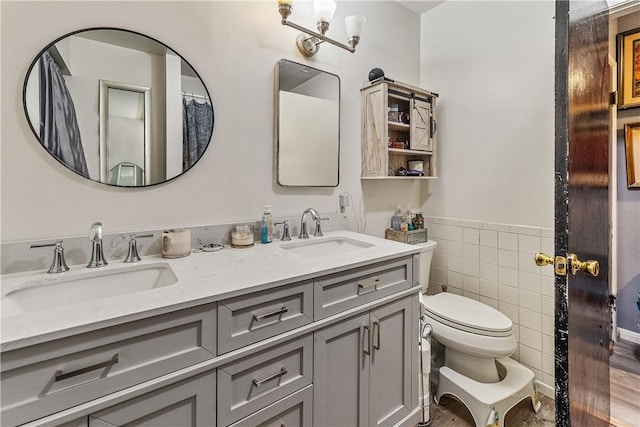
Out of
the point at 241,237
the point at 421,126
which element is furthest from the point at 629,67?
the point at 241,237

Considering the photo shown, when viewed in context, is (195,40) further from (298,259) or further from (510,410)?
(510,410)

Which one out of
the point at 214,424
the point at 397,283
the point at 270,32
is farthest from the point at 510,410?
the point at 270,32

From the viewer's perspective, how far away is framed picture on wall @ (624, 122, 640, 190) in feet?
6.70

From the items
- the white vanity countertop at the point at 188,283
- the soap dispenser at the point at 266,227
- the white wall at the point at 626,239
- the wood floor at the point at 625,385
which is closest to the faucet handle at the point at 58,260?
the white vanity countertop at the point at 188,283

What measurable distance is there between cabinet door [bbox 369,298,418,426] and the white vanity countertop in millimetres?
253

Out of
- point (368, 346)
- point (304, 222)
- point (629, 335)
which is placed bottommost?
point (629, 335)

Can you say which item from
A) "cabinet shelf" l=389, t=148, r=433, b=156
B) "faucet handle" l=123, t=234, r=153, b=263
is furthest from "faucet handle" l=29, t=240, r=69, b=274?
"cabinet shelf" l=389, t=148, r=433, b=156

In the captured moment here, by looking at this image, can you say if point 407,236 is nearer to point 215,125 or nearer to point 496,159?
point 496,159

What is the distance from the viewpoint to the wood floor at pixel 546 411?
4.90ft

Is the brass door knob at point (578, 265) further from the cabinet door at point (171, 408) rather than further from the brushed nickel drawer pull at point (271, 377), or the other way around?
the cabinet door at point (171, 408)

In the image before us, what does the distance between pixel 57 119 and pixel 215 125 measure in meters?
0.54

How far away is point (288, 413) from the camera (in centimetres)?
95

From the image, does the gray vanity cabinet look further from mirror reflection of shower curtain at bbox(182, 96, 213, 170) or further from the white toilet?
mirror reflection of shower curtain at bbox(182, 96, 213, 170)

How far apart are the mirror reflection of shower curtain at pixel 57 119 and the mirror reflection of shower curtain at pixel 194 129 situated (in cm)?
36
